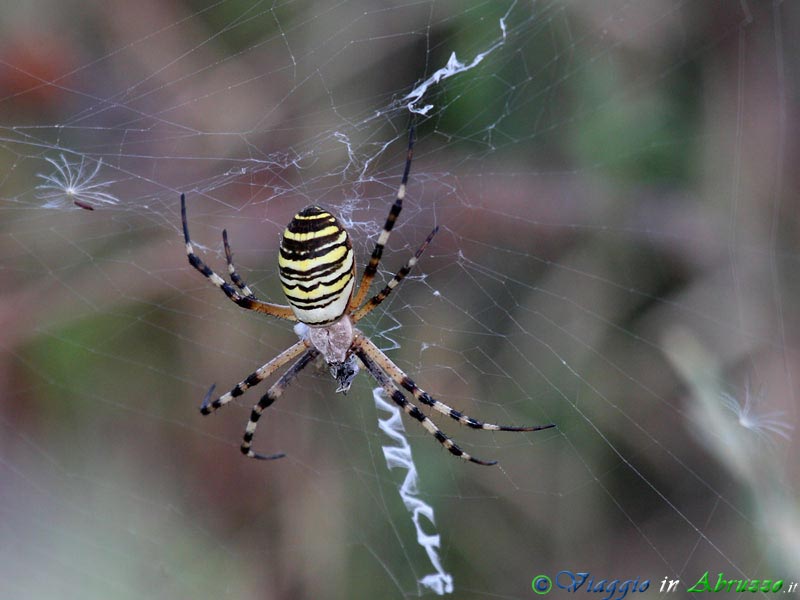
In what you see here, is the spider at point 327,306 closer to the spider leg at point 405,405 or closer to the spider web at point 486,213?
the spider leg at point 405,405

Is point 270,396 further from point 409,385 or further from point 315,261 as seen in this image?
point 315,261

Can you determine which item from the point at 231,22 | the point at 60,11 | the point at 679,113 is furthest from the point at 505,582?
the point at 60,11

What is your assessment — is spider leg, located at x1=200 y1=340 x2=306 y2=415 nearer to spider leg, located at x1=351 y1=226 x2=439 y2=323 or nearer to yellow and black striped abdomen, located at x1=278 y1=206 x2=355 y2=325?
spider leg, located at x1=351 y1=226 x2=439 y2=323

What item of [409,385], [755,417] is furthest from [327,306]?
[755,417]

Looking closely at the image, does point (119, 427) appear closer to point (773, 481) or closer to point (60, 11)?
point (60, 11)

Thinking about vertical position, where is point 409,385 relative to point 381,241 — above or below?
below
